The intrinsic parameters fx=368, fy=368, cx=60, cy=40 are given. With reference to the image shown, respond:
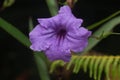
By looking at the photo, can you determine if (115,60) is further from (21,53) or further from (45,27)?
(21,53)

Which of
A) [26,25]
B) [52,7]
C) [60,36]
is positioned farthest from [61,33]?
[26,25]

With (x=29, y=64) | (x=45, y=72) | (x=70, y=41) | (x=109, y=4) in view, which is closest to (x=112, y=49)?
(x=109, y=4)

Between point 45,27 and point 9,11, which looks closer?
point 45,27

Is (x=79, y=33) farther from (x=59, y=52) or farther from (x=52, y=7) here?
(x=52, y=7)

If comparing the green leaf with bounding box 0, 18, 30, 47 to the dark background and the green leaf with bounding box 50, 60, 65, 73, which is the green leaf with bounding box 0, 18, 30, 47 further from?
the dark background

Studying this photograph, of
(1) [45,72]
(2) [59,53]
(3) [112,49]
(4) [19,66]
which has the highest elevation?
(2) [59,53]

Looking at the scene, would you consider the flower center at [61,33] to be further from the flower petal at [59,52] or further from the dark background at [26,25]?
the dark background at [26,25]
